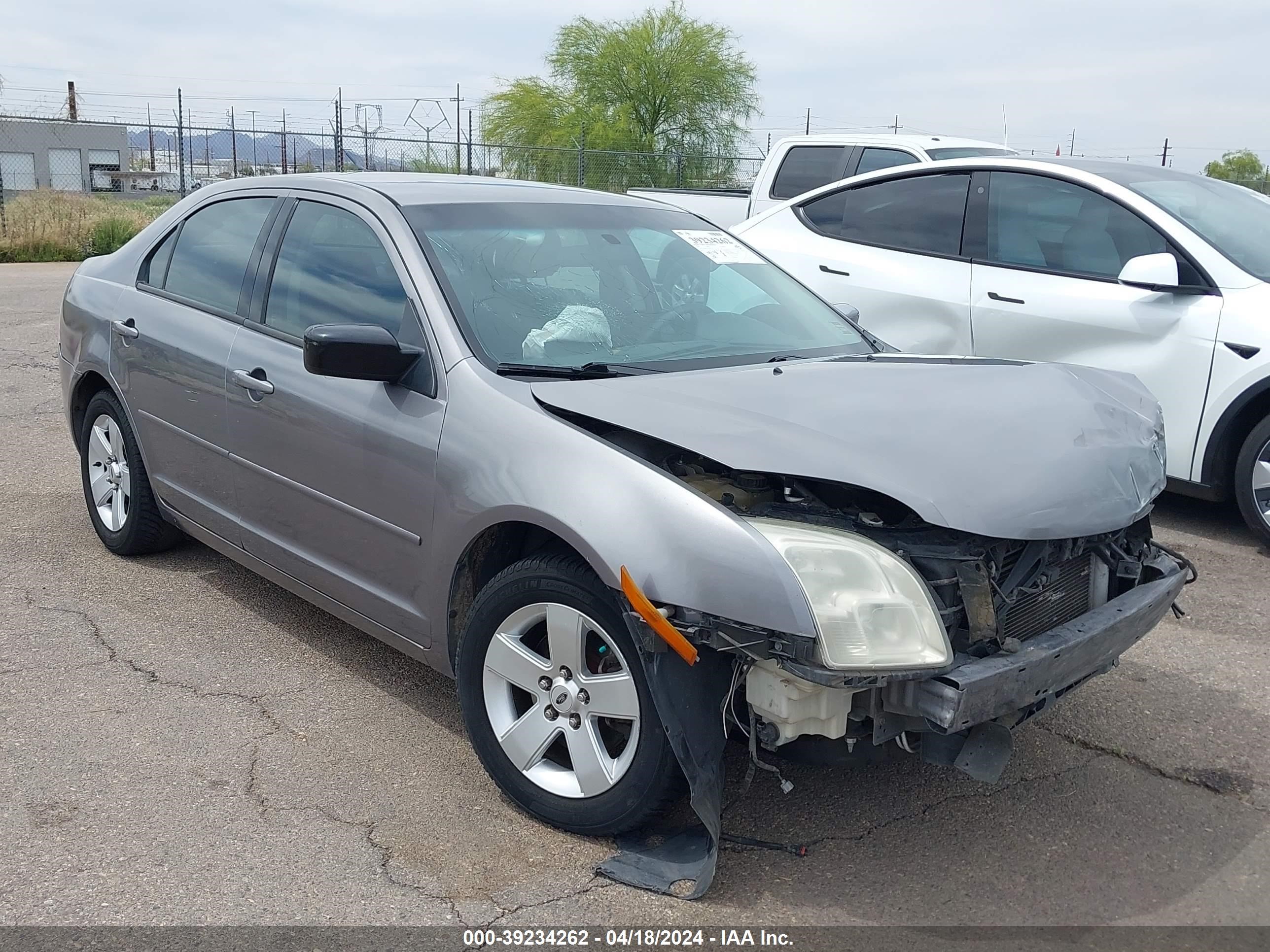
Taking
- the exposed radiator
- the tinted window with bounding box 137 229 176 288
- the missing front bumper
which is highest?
the tinted window with bounding box 137 229 176 288

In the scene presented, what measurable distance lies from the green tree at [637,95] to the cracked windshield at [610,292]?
2955 cm

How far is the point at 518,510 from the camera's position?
3053 millimetres

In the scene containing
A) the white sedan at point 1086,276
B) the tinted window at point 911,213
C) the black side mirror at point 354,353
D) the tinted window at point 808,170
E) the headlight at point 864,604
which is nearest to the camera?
the headlight at point 864,604

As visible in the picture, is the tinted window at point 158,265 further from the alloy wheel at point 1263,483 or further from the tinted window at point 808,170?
the tinted window at point 808,170

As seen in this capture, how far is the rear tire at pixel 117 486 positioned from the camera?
195 inches

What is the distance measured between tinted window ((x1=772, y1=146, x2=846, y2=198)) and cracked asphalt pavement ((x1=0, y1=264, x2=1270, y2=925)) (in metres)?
6.02

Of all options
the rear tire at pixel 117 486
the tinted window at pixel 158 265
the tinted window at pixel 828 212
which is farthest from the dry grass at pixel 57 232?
the tinted window at pixel 158 265

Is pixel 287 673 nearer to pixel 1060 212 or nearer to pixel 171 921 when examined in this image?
pixel 171 921

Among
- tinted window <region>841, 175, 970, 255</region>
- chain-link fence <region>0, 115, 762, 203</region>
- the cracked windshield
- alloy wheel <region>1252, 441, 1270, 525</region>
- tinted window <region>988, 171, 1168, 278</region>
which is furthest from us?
chain-link fence <region>0, 115, 762, 203</region>

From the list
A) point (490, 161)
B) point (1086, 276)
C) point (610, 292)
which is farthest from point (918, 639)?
point (490, 161)

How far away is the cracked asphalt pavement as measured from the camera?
2.82 metres

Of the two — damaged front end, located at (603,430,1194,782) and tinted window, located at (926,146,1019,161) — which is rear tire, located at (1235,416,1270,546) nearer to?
damaged front end, located at (603,430,1194,782)

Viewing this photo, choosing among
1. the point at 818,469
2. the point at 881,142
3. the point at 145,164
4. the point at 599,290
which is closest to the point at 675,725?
the point at 818,469

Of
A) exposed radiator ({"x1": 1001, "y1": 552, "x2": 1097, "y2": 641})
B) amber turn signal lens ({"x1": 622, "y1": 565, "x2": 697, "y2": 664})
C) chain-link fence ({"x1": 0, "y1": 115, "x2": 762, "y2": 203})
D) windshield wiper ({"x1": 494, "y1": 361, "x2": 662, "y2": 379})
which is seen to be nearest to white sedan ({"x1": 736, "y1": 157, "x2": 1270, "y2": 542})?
exposed radiator ({"x1": 1001, "y1": 552, "x2": 1097, "y2": 641})
